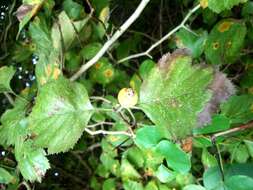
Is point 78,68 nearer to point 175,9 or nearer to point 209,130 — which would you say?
point 209,130

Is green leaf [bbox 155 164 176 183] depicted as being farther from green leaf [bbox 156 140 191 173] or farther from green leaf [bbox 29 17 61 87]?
green leaf [bbox 29 17 61 87]

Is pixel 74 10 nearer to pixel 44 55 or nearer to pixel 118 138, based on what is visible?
pixel 44 55

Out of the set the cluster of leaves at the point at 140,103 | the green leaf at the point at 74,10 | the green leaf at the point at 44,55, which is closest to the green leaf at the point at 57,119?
the cluster of leaves at the point at 140,103

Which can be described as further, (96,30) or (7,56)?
(7,56)

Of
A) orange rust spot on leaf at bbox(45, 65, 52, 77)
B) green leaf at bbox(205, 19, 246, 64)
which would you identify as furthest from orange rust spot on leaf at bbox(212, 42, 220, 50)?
orange rust spot on leaf at bbox(45, 65, 52, 77)

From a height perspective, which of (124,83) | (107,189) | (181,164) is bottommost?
(107,189)

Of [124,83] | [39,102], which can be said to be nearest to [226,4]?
[39,102]
